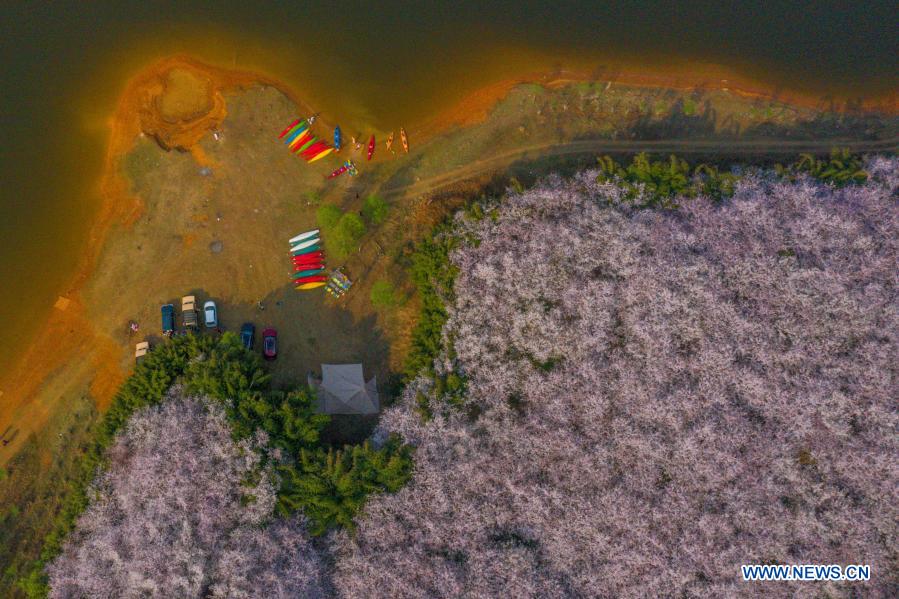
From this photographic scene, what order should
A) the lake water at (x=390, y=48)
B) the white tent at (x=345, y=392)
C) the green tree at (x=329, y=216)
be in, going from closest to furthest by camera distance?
the white tent at (x=345, y=392), the green tree at (x=329, y=216), the lake water at (x=390, y=48)

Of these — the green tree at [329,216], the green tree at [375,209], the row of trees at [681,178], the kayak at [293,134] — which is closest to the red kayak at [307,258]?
the green tree at [329,216]

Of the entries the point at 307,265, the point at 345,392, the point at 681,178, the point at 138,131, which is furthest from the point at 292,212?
the point at 681,178

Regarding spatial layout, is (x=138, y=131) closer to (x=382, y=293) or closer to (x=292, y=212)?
(x=292, y=212)

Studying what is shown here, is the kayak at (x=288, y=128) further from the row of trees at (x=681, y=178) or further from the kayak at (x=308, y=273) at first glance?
the row of trees at (x=681, y=178)

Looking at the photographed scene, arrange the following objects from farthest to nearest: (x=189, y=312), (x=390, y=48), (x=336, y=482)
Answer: (x=390, y=48) → (x=189, y=312) → (x=336, y=482)

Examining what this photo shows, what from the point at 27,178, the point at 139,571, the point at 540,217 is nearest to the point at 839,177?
the point at 540,217

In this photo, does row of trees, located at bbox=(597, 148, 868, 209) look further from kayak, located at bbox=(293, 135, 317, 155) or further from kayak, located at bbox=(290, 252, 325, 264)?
kayak, located at bbox=(293, 135, 317, 155)
